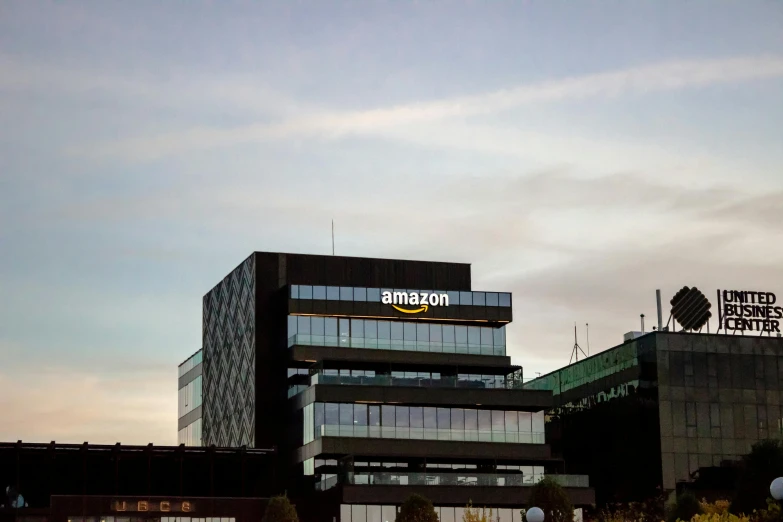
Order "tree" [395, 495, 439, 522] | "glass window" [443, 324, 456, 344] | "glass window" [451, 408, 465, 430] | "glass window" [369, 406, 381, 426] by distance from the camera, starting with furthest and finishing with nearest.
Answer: "glass window" [443, 324, 456, 344] < "glass window" [451, 408, 465, 430] < "glass window" [369, 406, 381, 426] < "tree" [395, 495, 439, 522]

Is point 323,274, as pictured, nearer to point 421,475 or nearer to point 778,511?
point 421,475

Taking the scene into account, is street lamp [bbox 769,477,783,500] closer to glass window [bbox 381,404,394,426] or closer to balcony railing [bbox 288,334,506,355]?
glass window [bbox 381,404,394,426]

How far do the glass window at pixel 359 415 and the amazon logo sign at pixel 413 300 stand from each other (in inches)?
463

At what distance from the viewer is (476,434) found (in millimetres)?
123625

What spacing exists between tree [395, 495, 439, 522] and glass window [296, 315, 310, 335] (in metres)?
35.0

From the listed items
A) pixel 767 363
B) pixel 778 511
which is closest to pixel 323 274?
pixel 767 363

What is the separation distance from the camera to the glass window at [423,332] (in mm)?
128625

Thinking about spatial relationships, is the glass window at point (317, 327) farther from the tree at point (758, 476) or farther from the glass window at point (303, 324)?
the tree at point (758, 476)

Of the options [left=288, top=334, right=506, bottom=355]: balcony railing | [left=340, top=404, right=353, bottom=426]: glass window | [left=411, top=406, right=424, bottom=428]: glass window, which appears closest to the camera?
[left=340, top=404, right=353, bottom=426]: glass window

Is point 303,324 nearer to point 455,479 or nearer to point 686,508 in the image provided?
point 455,479

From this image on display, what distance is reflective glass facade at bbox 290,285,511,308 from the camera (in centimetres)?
12744

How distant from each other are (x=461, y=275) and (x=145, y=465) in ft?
115

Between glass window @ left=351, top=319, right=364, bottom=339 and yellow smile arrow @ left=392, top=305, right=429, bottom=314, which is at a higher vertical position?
yellow smile arrow @ left=392, top=305, right=429, bottom=314

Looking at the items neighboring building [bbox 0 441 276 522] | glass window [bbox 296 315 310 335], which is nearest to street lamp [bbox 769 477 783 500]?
neighboring building [bbox 0 441 276 522]
